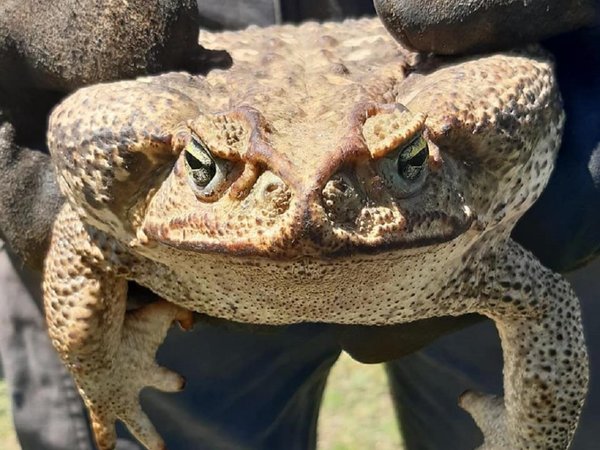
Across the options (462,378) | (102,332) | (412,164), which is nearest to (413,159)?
(412,164)

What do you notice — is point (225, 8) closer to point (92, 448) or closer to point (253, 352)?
point (253, 352)

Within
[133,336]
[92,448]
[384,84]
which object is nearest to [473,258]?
[384,84]

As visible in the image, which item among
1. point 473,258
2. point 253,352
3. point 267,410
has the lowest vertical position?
point 267,410

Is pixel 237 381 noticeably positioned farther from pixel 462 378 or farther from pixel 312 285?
pixel 312 285

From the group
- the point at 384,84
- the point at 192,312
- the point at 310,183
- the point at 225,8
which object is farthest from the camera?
the point at 225,8

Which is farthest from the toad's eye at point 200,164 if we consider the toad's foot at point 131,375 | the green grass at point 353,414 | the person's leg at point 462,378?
the green grass at point 353,414

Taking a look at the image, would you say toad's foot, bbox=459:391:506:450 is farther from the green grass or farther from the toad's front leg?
the green grass
